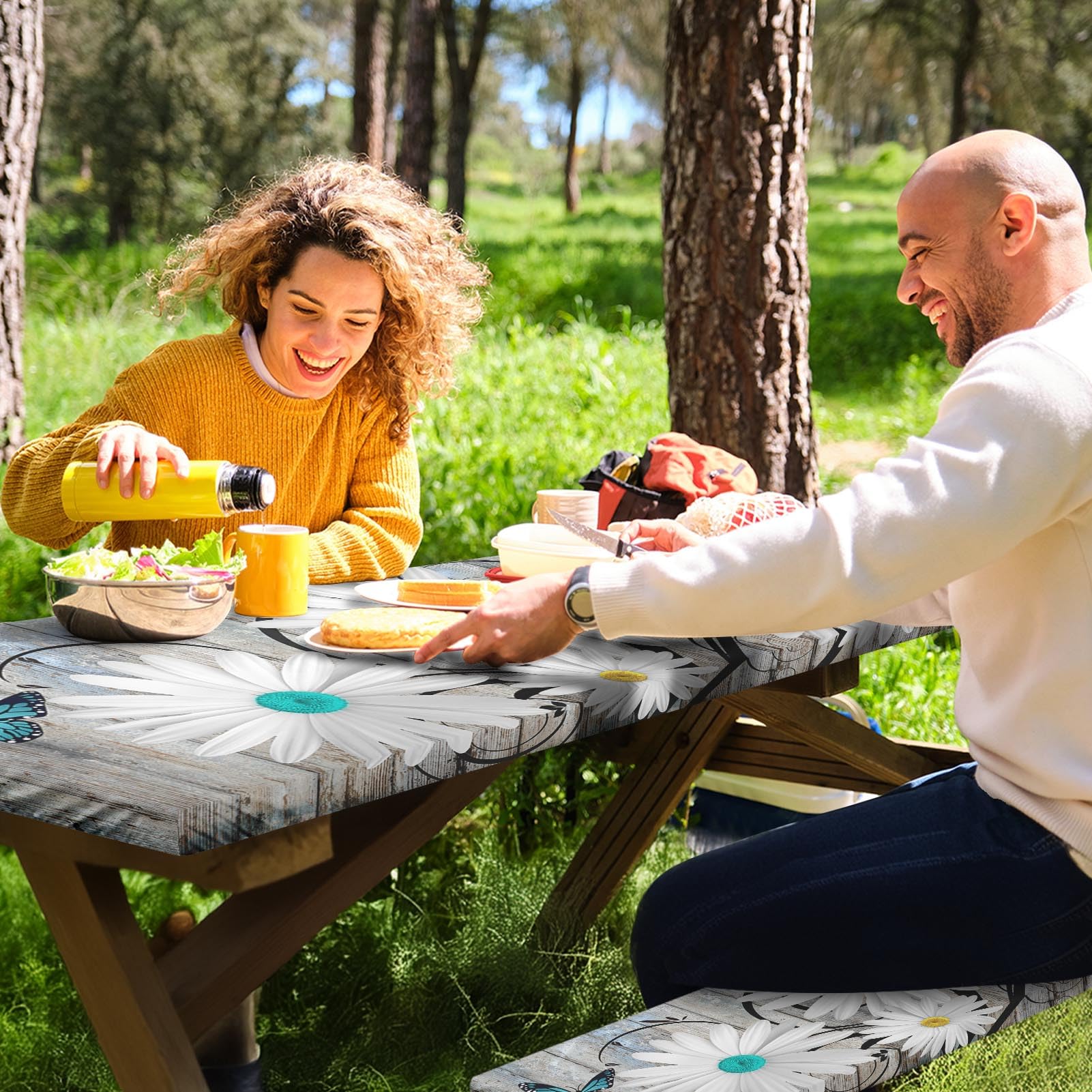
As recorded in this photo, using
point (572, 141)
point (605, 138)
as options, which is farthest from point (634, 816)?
point (605, 138)

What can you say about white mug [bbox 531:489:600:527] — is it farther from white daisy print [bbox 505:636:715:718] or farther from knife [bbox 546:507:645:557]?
white daisy print [bbox 505:636:715:718]

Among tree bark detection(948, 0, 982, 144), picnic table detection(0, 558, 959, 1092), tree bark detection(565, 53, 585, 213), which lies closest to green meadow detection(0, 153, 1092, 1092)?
picnic table detection(0, 558, 959, 1092)

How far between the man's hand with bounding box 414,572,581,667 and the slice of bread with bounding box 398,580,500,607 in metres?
0.29

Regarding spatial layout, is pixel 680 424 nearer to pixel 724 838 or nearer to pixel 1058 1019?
pixel 724 838

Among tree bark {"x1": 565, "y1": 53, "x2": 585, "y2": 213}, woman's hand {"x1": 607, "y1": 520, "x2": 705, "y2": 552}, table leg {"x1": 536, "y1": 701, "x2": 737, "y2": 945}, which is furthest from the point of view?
tree bark {"x1": 565, "y1": 53, "x2": 585, "y2": 213}

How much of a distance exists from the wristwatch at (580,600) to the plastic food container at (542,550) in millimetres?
373

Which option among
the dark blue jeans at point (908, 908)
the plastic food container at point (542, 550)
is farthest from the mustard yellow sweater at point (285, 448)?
the dark blue jeans at point (908, 908)

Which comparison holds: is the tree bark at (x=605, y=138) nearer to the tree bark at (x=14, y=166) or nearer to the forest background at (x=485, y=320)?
the forest background at (x=485, y=320)

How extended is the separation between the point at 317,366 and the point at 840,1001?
1497 mm

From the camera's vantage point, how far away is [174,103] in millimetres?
18188

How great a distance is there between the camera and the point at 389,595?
2236 mm

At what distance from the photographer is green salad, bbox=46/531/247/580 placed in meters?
1.87

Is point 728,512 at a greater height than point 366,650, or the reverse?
point 728,512

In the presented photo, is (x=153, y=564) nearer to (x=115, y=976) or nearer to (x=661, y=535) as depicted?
(x=115, y=976)
